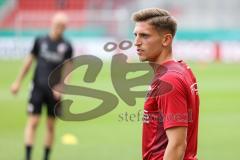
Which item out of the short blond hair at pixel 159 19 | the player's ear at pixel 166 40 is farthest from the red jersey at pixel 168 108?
the short blond hair at pixel 159 19

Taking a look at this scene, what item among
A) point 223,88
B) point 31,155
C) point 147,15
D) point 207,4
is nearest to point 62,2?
point 207,4

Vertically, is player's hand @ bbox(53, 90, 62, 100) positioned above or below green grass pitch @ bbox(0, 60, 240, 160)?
above

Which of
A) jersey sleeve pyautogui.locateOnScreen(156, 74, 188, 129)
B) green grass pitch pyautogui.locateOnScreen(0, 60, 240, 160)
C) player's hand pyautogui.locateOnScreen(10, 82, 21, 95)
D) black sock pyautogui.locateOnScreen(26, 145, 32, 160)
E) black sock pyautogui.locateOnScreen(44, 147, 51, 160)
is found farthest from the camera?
green grass pitch pyautogui.locateOnScreen(0, 60, 240, 160)

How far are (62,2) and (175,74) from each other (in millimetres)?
37486

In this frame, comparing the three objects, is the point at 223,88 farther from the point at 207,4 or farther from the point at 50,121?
the point at 207,4

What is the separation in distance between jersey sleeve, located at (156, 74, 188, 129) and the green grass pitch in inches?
152

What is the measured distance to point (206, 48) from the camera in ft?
115

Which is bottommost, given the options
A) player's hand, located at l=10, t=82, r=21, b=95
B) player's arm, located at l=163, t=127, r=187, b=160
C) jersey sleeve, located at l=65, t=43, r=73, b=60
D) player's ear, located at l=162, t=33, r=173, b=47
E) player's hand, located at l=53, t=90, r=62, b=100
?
player's arm, located at l=163, t=127, r=187, b=160

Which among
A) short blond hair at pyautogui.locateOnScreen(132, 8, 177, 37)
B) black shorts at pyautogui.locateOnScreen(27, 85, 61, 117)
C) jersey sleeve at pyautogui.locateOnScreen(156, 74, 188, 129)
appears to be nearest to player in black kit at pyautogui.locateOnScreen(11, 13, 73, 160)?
black shorts at pyautogui.locateOnScreen(27, 85, 61, 117)

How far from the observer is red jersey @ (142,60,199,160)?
471 cm

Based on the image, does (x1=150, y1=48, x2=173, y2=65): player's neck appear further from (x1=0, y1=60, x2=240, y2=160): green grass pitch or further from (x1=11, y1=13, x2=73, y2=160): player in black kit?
(x1=11, y1=13, x2=73, y2=160): player in black kit

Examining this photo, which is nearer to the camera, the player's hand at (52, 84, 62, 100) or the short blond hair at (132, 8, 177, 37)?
the short blond hair at (132, 8, 177, 37)

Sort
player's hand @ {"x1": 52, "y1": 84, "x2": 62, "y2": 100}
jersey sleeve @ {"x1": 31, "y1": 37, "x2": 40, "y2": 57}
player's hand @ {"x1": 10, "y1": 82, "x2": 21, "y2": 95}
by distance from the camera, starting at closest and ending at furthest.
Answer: player's hand @ {"x1": 10, "y1": 82, "x2": 21, "y2": 95} → player's hand @ {"x1": 52, "y1": 84, "x2": 62, "y2": 100} → jersey sleeve @ {"x1": 31, "y1": 37, "x2": 40, "y2": 57}

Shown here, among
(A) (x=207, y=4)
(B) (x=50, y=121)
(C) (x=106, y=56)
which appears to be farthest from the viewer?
(A) (x=207, y=4)
